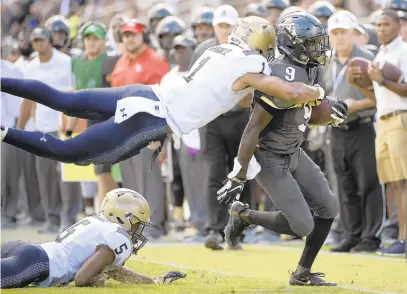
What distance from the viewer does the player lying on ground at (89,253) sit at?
7137mm

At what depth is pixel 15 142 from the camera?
7.19m

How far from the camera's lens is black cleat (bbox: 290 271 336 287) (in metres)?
7.68

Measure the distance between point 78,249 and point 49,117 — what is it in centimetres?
543

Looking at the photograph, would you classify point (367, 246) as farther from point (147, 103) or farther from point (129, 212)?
point (147, 103)

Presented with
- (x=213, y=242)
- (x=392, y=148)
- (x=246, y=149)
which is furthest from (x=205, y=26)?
(x=246, y=149)

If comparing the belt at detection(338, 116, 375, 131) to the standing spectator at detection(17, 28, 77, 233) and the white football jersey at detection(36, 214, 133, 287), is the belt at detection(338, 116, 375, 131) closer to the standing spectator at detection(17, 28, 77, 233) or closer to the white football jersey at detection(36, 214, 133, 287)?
the standing spectator at detection(17, 28, 77, 233)

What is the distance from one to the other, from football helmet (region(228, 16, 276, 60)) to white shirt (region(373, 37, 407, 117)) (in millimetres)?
2708

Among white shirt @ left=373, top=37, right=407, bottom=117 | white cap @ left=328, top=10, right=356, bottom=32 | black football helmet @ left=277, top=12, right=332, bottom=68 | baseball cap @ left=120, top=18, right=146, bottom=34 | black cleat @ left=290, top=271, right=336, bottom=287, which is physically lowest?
black cleat @ left=290, top=271, right=336, bottom=287

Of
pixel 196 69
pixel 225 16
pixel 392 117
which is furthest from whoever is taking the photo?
pixel 225 16

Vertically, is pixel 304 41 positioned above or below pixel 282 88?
above

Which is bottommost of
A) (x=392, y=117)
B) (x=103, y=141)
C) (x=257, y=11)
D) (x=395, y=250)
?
(x=395, y=250)

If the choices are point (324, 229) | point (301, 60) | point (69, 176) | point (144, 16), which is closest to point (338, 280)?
point (324, 229)

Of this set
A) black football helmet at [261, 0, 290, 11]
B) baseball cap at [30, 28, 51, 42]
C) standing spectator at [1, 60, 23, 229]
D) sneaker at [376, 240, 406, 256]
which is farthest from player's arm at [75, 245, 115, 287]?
standing spectator at [1, 60, 23, 229]

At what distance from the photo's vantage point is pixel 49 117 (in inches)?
495
